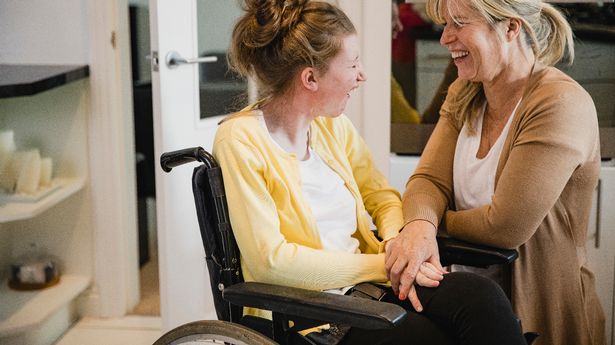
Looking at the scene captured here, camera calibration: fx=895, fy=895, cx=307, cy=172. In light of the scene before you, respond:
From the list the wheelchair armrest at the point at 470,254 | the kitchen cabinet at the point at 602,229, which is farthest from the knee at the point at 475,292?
the kitchen cabinet at the point at 602,229

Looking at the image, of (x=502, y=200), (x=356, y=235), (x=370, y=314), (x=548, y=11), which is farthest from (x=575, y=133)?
(x=370, y=314)

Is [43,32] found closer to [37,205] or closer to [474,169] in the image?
[37,205]

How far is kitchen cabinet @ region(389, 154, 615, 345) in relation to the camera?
2516mm

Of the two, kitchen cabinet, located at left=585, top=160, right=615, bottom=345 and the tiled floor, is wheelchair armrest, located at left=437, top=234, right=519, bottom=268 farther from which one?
the tiled floor

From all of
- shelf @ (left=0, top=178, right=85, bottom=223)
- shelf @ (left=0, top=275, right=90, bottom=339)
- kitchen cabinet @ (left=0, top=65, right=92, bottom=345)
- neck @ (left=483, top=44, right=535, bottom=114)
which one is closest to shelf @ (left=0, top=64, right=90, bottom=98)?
kitchen cabinet @ (left=0, top=65, right=92, bottom=345)

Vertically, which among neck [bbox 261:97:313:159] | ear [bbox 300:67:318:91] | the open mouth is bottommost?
neck [bbox 261:97:313:159]

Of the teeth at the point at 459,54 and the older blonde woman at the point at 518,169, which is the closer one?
the older blonde woman at the point at 518,169

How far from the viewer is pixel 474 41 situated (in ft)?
6.20

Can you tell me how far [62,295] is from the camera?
297cm

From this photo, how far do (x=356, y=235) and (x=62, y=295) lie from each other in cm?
143

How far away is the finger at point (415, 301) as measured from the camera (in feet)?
5.54

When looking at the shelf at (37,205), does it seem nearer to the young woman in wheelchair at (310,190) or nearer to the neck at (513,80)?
the young woman in wheelchair at (310,190)

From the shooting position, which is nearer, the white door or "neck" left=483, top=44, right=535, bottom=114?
"neck" left=483, top=44, right=535, bottom=114

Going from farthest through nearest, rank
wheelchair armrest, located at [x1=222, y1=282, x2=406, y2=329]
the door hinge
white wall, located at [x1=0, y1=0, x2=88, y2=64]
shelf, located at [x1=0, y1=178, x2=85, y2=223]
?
white wall, located at [x1=0, y1=0, x2=88, y2=64]
shelf, located at [x1=0, y1=178, x2=85, y2=223]
the door hinge
wheelchair armrest, located at [x1=222, y1=282, x2=406, y2=329]
